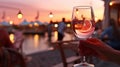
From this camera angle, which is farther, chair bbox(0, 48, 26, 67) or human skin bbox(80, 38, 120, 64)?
chair bbox(0, 48, 26, 67)

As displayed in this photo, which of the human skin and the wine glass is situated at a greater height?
the wine glass

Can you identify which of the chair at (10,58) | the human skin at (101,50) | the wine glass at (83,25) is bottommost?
the chair at (10,58)

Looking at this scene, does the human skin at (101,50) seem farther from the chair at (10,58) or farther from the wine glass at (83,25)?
the chair at (10,58)

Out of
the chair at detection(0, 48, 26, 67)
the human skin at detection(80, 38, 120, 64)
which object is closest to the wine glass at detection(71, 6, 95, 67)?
the human skin at detection(80, 38, 120, 64)

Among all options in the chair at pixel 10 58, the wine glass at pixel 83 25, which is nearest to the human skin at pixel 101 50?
the wine glass at pixel 83 25

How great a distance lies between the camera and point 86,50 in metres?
1.45

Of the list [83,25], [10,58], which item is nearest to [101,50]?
[83,25]

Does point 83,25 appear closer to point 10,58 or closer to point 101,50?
point 101,50

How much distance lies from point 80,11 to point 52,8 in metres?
8.52

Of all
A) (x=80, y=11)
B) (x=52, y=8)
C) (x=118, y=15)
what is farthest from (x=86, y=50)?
(x=118, y=15)

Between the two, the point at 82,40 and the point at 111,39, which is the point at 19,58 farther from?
the point at 111,39

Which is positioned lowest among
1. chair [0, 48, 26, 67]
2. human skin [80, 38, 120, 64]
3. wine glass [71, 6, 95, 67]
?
chair [0, 48, 26, 67]

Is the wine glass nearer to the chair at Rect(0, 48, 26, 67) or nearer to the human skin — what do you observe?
the human skin

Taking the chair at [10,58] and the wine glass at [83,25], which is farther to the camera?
the chair at [10,58]
